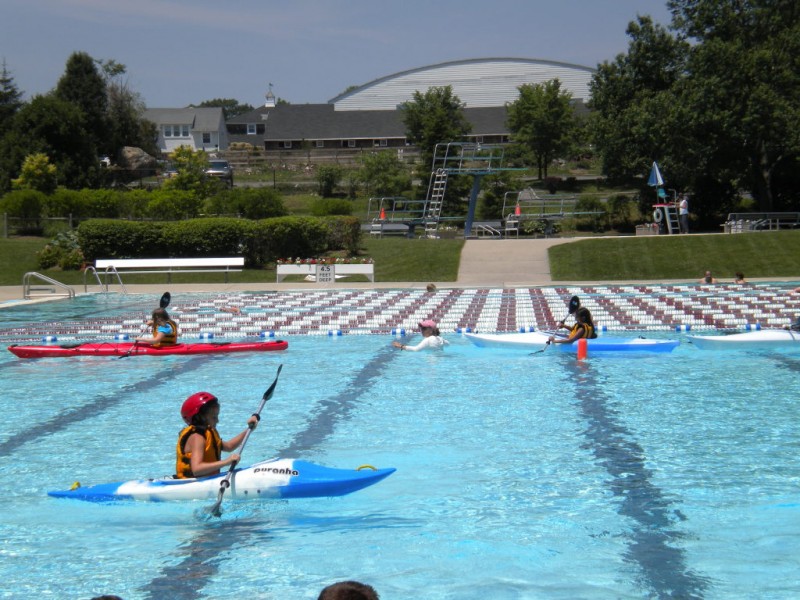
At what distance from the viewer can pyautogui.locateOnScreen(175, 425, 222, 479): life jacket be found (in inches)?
314

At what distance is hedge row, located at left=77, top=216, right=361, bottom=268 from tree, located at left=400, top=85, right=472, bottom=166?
744 inches

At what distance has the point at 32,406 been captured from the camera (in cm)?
1283

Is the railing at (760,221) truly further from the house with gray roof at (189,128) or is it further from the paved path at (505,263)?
the house with gray roof at (189,128)

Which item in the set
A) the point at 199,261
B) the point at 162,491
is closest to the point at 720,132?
the point at 199,261

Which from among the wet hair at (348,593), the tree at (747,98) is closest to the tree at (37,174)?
the tree at (747,98)

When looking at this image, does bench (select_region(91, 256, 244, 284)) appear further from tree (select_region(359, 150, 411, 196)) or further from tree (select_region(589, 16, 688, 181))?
tree (select_region(359, 150, 411, 196))

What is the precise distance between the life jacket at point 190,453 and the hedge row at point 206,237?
981 inches

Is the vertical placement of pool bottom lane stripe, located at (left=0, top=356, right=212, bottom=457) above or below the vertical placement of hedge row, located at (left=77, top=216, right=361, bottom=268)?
below

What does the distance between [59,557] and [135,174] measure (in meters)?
63.3

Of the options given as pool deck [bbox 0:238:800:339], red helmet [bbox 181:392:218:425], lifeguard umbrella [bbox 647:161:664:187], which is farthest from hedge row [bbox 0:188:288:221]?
red helmet [bbox 181:392:218:425]

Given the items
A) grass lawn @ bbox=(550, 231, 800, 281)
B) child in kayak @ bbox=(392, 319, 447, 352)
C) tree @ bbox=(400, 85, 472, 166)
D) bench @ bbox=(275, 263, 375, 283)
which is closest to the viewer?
child in kayak @ bbox=(392, 319, 447, 352)

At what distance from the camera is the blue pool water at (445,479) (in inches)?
270

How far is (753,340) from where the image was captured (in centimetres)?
1577

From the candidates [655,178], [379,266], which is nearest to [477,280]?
[379,266]
